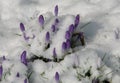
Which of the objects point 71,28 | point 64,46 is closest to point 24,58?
point 64,46

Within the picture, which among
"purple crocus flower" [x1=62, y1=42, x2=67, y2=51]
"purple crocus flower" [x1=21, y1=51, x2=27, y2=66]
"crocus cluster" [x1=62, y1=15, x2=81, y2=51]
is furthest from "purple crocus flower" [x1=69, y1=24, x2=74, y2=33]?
"purple crocus flower" [x1=21, y1=51, x2=27, y2=66]

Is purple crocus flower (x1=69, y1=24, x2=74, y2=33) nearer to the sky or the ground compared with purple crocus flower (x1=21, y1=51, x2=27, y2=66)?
nearer to the sky

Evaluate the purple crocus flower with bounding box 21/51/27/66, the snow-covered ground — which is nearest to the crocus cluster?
the snow-covered ground

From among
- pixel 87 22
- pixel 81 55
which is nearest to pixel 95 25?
pixel 87 22

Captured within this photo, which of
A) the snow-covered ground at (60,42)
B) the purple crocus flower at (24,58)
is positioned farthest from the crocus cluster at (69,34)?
the purple crocus flower at (24,58)

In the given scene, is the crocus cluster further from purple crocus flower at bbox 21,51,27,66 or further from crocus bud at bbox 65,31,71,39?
purple crocus flower at bbox 21,51,27,66

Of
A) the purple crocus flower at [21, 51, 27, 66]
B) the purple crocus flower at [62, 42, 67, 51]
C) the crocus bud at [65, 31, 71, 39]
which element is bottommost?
the purple crocus flower at [21, 51, 27, 66]

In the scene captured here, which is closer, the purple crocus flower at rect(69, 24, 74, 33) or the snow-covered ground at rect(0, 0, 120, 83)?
the snow-covered ground at rect(0, 0, 120, 83)

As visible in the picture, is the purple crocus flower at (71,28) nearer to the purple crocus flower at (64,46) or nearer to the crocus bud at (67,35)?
the crocus bud at (67,35)
